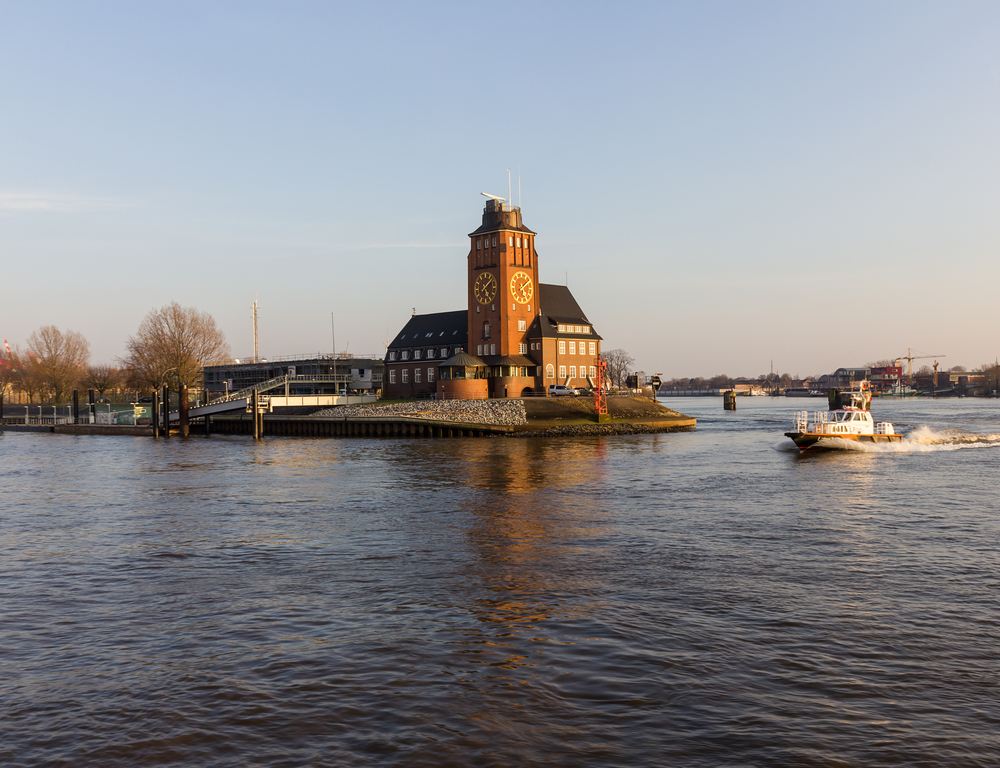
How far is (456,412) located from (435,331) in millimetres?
31628

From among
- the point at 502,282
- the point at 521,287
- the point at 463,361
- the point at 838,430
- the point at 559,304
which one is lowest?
the point at 838,430

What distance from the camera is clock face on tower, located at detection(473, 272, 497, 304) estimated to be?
300 ft

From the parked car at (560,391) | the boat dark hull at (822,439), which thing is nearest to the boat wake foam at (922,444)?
the boat dark hull at (822,439)

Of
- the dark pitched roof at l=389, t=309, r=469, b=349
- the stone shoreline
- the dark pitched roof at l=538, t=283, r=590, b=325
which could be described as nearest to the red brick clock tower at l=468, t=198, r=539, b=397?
the dark pitched roof at l=538, t=283, r=590, b=325

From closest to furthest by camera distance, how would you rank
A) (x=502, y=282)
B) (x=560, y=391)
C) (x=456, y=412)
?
(x=456, y=412) < (x=560, y=391) < (x=502, y=282)

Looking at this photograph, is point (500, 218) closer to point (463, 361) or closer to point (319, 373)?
point (463, 361)

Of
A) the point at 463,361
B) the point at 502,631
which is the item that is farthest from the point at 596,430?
the point at 502,631

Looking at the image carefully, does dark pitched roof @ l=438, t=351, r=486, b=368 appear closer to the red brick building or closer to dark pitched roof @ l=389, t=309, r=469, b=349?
the red brick building

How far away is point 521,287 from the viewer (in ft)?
302

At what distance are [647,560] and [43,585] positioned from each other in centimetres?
1467

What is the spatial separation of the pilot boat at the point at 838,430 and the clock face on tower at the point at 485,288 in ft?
141

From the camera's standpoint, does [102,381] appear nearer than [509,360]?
No

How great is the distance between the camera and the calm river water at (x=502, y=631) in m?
10.4

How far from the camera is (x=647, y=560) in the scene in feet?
67.6
